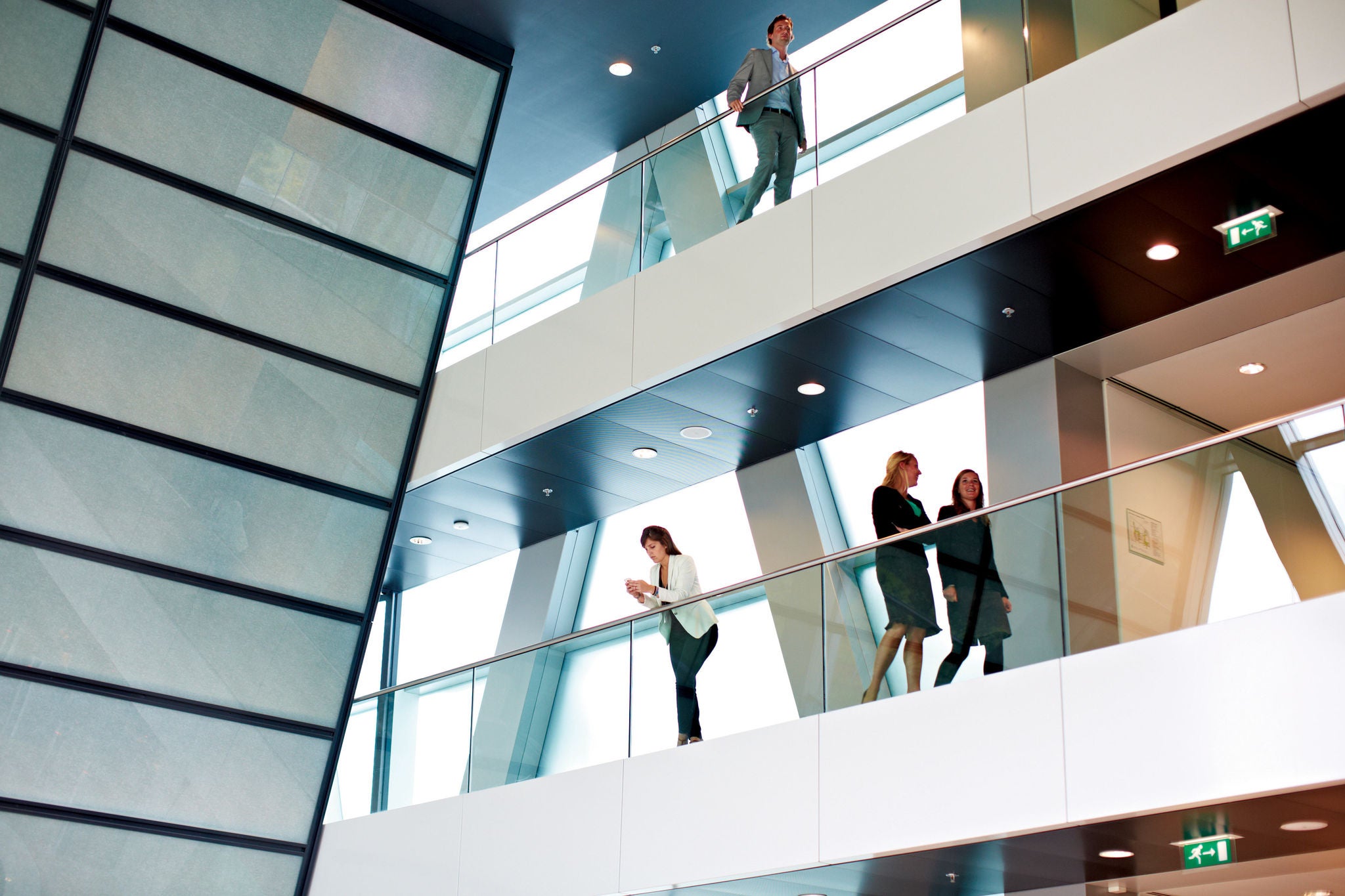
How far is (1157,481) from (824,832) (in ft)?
9.14

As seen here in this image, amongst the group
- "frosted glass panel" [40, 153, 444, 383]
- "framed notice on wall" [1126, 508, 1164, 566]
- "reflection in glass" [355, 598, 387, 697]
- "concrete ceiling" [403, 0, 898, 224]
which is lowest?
"framed notice on wall" [1126, 508, 1164, 566]

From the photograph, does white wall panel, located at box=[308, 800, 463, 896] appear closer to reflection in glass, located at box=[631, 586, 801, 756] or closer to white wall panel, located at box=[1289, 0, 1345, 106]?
reflection in glass, located at box=[631, 586, 801, 756]

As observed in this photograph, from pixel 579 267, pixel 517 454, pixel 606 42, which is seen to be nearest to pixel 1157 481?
pixel 579 267

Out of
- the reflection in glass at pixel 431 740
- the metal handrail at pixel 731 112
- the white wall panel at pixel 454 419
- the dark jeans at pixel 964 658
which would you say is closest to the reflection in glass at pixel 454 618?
the white wall panel at pixel 454 419

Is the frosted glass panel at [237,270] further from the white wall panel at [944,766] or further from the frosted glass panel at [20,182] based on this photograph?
the white wall panel at [944,766]

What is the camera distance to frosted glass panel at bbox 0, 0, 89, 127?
10.1 meters

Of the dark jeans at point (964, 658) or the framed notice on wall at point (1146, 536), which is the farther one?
the dark jeans at point (964, 658)

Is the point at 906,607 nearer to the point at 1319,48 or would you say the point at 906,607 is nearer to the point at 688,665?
the point at 688,665

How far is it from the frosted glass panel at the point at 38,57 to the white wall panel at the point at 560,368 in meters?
3.85

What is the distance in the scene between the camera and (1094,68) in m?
8.17

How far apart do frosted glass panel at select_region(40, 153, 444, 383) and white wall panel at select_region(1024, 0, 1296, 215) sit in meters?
5.63

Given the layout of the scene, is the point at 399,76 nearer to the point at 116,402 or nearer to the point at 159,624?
the point at 116,402

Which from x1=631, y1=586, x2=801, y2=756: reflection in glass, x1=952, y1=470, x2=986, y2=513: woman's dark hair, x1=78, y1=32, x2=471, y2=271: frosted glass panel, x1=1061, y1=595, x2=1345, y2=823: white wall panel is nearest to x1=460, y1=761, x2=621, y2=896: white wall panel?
x1=631, y1=586, x2=801, y2=756: reflection in glass

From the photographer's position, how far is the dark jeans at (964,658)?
7.69m
